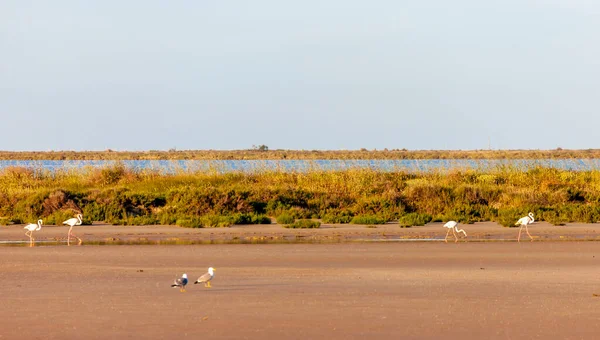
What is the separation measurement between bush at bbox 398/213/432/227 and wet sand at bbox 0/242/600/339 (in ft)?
14.9

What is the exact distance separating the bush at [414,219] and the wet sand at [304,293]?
4.55 meters

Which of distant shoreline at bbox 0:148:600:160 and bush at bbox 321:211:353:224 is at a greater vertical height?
distant shoreline at bbox 0:148:600:160

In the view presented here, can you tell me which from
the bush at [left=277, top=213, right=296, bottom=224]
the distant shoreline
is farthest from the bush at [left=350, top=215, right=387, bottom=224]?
the distant shoreline

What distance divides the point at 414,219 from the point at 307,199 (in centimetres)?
423

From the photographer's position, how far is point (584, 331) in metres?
9.01

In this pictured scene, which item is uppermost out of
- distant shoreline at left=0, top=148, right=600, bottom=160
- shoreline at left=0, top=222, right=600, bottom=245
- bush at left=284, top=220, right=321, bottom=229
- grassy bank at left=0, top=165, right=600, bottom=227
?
distant shoreline at left=0, top=148, right=600, bottom=160

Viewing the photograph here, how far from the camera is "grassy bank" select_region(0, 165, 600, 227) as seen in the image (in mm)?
23141

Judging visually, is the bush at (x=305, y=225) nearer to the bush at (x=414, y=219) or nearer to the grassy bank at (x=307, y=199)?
the grassy bank at (x=307, y=199)

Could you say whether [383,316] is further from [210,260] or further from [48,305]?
[210,260]

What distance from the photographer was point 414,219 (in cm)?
2217

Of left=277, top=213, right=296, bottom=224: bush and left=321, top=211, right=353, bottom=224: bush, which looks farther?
left=321, top=211, right=353, bottom=224: bush

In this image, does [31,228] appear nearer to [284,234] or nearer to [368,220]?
[284,234]

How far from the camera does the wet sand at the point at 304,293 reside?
358 inches

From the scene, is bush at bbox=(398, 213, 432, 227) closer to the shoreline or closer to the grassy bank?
the grassy bank
